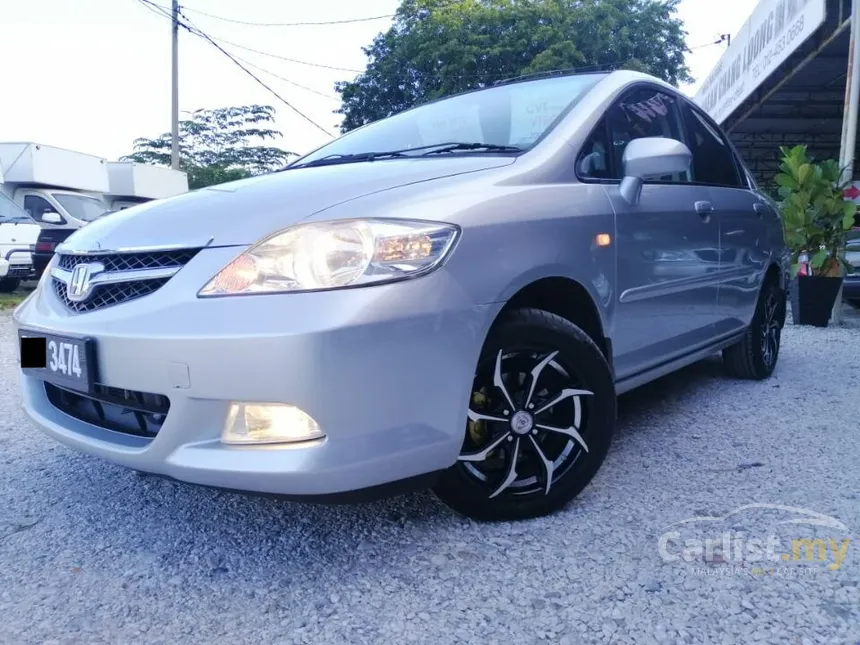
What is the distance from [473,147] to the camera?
7.50ft

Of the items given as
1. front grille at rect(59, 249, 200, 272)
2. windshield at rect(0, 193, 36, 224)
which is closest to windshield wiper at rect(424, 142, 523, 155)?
front grille at rect(59, 249, 200, 272)

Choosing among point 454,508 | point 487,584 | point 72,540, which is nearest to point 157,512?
point 72,540

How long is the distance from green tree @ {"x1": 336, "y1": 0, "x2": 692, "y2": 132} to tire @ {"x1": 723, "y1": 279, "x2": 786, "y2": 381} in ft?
51.7

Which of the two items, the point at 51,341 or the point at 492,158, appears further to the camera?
the point at 492,158

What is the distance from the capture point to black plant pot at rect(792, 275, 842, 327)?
6426mm

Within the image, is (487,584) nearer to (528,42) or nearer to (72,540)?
(72,540)

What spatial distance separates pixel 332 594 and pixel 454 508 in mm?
416

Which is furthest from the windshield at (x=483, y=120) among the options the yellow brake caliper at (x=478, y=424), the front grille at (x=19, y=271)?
the front grille at (x=19, y=271)

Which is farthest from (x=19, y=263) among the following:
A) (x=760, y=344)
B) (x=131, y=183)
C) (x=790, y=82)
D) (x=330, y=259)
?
(x=790, y=82)

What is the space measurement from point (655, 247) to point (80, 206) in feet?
37.4

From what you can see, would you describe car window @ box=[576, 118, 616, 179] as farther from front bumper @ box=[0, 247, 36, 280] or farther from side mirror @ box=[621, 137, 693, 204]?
front bumper @ box=[0, 247, 36, 280]

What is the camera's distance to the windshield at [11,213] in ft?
31.7

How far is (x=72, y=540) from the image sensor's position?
1.94 m

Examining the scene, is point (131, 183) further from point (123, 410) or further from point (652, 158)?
point (652, 158)
